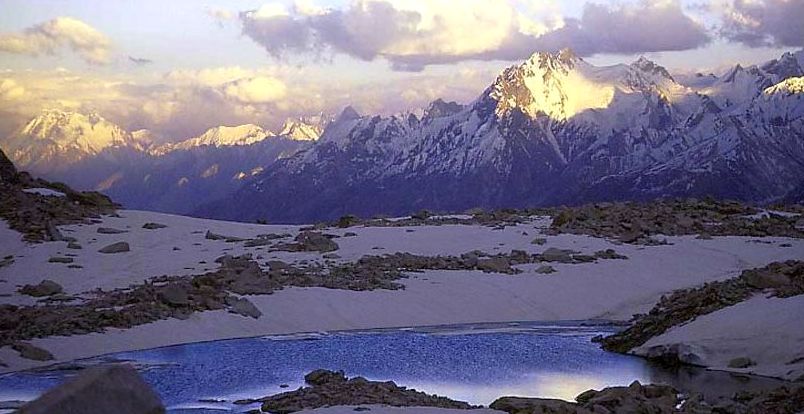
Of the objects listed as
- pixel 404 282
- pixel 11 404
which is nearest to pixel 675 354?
pixel 404 282

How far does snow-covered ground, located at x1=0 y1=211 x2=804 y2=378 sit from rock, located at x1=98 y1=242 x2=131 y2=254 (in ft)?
1.61

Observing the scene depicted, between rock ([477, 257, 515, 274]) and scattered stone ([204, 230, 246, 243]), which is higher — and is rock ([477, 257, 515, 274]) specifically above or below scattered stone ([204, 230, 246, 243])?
below

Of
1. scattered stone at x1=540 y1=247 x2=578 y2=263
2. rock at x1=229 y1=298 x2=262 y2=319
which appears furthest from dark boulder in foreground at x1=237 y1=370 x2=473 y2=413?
scattered stone at x1=540 y1=247 x2=578 y2=263

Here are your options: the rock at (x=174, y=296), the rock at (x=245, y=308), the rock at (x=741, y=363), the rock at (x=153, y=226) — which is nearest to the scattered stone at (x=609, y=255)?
the rock at (x=245, y=308)

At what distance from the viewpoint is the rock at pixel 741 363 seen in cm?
2623

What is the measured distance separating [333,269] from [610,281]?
39.8ft

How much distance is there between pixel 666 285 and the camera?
4322 cm

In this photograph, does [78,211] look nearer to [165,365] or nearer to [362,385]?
[165,365]

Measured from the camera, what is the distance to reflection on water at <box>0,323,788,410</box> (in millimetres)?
24688

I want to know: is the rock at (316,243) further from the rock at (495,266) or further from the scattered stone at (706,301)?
the scattered stone at (706,301)

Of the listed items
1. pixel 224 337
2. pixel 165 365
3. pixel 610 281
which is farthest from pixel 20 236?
pixel 610 281

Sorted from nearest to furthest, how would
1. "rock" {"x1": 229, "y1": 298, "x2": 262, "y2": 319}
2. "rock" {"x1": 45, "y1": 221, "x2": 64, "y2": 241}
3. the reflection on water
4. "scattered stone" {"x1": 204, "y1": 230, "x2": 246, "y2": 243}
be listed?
the reflection on water → "rock" {"x1": 229, "y1": 298, "x2": 262, "y2": 319} → "rock" {"x1": 45, "y1": 221, "x2": 64, "y2": 241} → "scattered stone" {"x1": 204, "y1": 230, "x2": 246, "y2": 243}

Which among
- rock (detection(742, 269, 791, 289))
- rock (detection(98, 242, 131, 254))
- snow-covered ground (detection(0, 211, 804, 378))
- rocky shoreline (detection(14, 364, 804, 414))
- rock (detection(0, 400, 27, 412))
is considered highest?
rock (detection(742, 269, 791, 289))

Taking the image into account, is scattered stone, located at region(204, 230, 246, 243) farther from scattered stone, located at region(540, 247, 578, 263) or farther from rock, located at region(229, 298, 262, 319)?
rock, located at region(229, 298, 262, 319)
